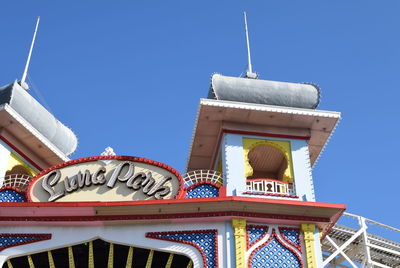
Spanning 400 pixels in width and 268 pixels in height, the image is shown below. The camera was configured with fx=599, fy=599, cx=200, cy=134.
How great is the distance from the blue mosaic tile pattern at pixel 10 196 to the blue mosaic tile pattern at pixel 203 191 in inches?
186

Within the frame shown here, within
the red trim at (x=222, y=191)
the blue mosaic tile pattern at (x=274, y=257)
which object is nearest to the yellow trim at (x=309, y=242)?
the blue mosaic tile pattern at (x=274, y=257)

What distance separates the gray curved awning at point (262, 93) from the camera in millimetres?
17984

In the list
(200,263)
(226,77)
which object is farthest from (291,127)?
(200,263)

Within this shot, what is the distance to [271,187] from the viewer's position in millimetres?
17188

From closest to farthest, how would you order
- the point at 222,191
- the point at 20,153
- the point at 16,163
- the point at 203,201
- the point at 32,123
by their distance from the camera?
the point at 203,201, the point at 222,191, the point at 32,123, the point at 16,163, the point at 20,153

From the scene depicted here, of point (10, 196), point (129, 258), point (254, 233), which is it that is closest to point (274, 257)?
point (254, 233)

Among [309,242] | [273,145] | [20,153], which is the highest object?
[20,153]

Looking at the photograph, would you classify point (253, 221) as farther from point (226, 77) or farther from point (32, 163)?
point (32, 163)

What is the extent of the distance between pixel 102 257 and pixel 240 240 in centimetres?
389

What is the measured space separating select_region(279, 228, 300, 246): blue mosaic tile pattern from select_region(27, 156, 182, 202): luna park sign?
119 inches

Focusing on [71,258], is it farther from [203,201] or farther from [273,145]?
[273,145]

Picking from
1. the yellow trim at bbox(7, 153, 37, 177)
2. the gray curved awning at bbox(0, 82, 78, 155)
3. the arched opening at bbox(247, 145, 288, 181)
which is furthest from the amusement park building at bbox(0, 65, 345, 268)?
the arched opening at bbox(247, 145, 288, 181)

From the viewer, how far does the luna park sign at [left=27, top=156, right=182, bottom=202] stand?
16422 mm

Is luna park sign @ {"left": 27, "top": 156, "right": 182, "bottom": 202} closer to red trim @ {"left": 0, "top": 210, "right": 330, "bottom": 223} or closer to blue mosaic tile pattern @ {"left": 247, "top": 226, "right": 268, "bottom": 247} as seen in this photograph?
red trim @ {"left": 0, "top": 210, "right": 330, "bottom": 223}
